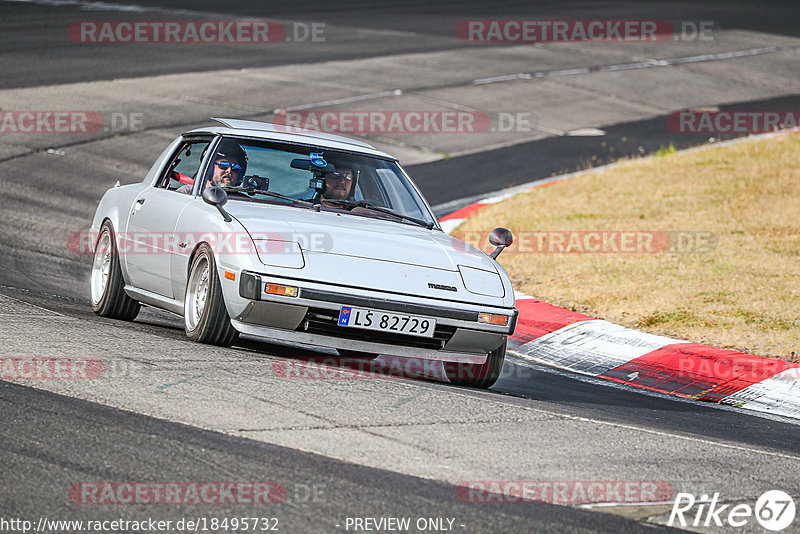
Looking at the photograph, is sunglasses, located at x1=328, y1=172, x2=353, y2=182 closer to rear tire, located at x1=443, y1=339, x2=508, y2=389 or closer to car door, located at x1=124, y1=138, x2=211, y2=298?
car door, located at x1=124, y1=138, x2=211, y2=298

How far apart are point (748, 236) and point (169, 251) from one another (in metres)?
7.40

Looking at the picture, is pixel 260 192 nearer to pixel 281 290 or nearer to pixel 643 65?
pixel 281 290

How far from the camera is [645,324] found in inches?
376

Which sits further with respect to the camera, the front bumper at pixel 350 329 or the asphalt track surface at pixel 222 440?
the front bumper at pixel 350 329

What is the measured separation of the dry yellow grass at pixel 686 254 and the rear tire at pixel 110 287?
12.8 feet

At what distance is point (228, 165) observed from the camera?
777 cm

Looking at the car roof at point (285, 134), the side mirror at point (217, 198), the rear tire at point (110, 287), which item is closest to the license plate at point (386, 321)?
the side mirror at point (217, 198)

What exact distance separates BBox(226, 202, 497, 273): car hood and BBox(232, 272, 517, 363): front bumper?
318mm

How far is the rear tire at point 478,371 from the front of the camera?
726 cm

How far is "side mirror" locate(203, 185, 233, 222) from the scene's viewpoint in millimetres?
6941

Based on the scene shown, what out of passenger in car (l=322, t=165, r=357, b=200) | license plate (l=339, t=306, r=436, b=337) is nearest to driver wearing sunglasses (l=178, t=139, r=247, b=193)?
passenger in car (l=322, t=165, r=357, b=200)

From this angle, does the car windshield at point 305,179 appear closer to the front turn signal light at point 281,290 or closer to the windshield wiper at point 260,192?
the windshield wiper at point 260,192

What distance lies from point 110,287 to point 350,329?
2553 mm

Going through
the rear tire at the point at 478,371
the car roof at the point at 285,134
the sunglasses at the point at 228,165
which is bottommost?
the rear tire at the point at 478,371
